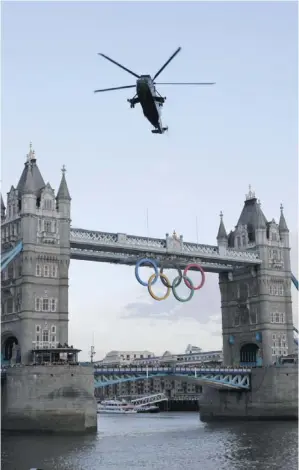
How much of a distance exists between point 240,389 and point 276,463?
181 ft

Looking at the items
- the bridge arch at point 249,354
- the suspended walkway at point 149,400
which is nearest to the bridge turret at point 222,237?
the bridge arch at point 249,354

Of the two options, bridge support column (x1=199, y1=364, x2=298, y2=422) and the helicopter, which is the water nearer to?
bridge support column (x1=199, y1=364, x2=298, y2=422)

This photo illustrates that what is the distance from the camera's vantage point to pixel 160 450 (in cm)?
7506

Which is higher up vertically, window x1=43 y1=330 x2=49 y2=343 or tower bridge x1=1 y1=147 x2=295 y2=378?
tower bridge x1=1 y1=147 x2=295 y2=378

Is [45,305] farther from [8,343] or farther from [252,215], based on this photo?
[252,215]

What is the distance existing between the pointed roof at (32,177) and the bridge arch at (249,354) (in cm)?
4718

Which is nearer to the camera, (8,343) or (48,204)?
(48,204)

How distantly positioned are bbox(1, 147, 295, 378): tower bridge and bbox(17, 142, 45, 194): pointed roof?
0.17m

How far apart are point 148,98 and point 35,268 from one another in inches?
2626

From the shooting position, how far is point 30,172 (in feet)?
337

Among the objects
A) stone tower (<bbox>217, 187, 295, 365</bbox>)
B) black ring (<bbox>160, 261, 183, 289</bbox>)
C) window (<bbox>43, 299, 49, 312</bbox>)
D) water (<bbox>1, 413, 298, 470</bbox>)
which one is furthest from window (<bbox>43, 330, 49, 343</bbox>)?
stone tower (<bbox>217, 187, 295, 365</bbox>)

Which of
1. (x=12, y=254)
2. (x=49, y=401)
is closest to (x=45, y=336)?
(x=49, y=401)

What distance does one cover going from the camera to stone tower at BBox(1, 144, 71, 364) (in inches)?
3853

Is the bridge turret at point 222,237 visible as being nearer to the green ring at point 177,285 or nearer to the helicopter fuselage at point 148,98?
the green ring at point 177,285
